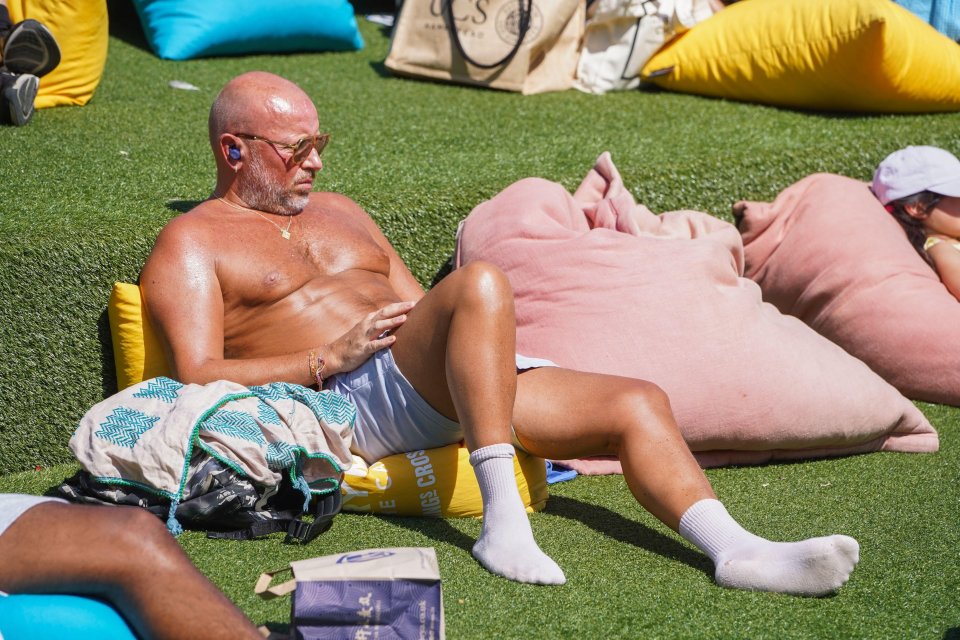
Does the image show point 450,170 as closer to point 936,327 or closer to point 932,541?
point 936,327

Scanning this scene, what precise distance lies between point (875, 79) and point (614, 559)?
10.6ft

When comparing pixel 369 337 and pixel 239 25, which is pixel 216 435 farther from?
pixel 239 25

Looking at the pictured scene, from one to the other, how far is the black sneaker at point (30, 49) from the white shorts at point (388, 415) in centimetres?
210

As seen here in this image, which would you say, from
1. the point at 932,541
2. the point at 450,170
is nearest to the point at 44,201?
the point at 450,170

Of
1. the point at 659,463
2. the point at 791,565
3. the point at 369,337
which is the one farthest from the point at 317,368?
the point at 791,565

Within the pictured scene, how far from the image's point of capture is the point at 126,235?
3266 mm

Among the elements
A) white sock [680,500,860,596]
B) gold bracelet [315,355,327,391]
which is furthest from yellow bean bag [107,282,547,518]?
white sock [680,500,860,596]

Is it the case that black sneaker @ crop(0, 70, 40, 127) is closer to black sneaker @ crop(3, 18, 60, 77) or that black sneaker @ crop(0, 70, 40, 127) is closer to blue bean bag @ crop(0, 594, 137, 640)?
black sneaker @ crop(3, 18, 60, 77)

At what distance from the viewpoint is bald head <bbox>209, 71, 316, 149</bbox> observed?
3.22m

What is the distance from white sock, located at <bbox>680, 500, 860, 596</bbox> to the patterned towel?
35.5 inches

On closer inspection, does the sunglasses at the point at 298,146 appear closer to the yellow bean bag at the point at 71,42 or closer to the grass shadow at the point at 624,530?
the grass shadow at the point at 624,530

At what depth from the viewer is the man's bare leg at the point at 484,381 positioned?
2479mm

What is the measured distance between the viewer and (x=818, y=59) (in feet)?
16.4

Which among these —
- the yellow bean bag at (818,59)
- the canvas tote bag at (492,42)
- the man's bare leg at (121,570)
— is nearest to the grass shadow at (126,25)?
the canvas tote bag at (492,42)
